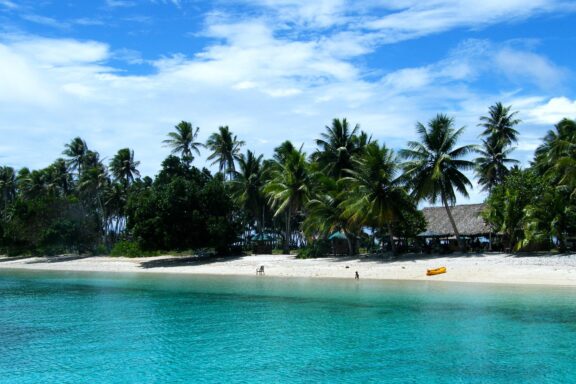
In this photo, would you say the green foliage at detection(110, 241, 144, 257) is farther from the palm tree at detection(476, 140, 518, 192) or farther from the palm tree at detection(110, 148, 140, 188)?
the palm tree at detection(476, 140, 518, 192)

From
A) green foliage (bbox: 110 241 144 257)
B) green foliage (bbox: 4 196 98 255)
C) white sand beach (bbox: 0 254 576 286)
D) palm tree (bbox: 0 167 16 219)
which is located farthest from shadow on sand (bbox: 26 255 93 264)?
palm tree (bbox: 0 167 16 219)

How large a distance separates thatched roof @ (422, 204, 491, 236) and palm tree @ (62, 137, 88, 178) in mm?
43456

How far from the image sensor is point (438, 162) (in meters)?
36.5

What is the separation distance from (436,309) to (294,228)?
47.8 metres

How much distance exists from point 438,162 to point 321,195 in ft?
31.0

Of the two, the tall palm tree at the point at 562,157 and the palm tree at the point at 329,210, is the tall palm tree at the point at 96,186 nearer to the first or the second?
the palm tree at the point at 329,210

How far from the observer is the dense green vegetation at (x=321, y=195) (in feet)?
114

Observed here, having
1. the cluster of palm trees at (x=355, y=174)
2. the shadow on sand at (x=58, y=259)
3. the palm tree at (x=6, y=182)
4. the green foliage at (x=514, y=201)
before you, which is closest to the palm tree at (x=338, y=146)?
the cluster of palm trees at (x=355, y=174)

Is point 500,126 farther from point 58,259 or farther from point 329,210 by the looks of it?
point 58,259

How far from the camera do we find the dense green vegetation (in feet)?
114

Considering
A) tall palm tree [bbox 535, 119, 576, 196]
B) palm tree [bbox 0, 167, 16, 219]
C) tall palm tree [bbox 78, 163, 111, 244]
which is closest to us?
tall palm tree [bbox 535, 119, 576, 196]

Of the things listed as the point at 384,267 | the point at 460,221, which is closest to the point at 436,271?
→ the point at 384,267

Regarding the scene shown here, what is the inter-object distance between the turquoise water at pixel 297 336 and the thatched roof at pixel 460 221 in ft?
53.9

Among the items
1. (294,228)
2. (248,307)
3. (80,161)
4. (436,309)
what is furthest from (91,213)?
(436,309)
